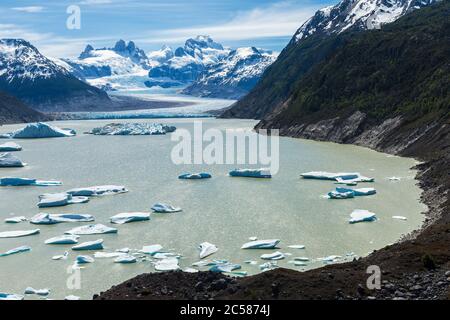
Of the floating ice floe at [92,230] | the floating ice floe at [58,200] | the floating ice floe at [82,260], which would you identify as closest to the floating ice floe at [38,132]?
the floating ice floe at [58,200]

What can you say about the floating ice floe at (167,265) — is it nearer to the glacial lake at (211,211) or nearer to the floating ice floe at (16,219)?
the glacial lake at (211,211)

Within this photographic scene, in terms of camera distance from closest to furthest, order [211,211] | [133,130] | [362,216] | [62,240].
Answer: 1. [62,240]
2. [362,216]
3. [211,211]
4. [133,130]

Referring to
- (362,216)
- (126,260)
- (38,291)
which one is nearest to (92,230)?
(126,260)

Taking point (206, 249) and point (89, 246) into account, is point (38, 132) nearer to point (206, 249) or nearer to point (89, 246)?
point (89, 246)
